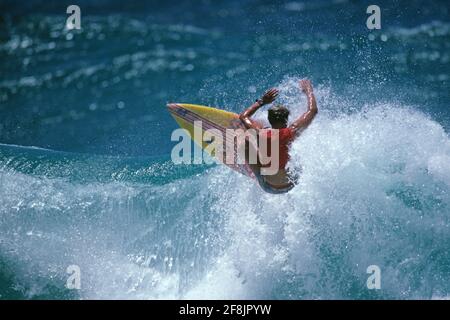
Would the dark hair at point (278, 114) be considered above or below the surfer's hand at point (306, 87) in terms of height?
below

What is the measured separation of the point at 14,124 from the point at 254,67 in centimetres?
398

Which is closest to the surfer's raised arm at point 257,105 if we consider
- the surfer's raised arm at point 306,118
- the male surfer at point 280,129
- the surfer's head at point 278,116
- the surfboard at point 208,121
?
the male surfer at point 280,129

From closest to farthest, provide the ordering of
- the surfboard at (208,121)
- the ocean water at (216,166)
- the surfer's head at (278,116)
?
the surfer's head at (278,116), the ocean water at (216,166), the surfboard at (208,121)

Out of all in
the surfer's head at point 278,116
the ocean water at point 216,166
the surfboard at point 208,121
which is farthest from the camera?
the surfboard at point 208,121

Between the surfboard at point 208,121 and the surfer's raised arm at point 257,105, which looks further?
the surfboard at point 208,121

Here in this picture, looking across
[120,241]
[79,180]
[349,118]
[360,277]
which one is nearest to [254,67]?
[349,118]

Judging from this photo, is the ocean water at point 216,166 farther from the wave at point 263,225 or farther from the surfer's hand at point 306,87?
the surfer's hand at point 306,87

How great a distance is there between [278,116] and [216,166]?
1596 mm

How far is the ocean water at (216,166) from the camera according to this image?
448 cm

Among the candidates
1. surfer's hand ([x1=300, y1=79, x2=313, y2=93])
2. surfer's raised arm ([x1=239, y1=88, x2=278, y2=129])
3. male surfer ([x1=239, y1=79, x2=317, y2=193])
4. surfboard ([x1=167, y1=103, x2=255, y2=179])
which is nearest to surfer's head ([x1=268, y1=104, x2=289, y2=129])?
male surfer ([x1=239, y1=79, x2=317, y2=193])
